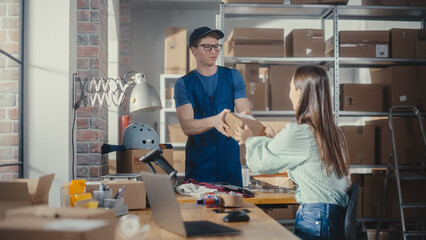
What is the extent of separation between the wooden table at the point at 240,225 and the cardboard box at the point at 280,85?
2.37 metres

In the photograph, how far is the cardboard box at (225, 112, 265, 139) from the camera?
224 cm

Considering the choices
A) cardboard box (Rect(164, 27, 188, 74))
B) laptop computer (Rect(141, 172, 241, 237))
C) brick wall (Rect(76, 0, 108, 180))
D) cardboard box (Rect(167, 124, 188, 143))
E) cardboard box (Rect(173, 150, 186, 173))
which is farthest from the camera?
cardboard box (Rect(164, 27, 188, 74))

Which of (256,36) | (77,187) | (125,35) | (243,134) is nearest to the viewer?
(77,187)

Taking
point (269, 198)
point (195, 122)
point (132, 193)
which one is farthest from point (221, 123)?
point (132, 193)

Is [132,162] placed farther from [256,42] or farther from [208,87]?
[256,42]

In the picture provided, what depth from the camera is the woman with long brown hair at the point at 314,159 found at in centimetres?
176

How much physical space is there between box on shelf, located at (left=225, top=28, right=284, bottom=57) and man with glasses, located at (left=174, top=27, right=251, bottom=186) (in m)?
1.36

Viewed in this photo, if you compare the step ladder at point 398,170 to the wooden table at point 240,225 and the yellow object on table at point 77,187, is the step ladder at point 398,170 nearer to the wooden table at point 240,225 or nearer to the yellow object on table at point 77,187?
the wooden table at point 240,225

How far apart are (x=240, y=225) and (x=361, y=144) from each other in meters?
3.02

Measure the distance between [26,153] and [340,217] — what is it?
1716 mm

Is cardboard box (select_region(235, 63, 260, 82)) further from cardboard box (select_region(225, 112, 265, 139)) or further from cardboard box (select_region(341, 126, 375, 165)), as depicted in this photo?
cardboard box (select_region(225, 112, 265, 139))

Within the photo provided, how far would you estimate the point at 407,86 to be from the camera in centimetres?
428

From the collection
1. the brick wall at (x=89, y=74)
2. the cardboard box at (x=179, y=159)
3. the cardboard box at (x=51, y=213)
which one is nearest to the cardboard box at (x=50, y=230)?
the cardboard box at (x=51, y=213)

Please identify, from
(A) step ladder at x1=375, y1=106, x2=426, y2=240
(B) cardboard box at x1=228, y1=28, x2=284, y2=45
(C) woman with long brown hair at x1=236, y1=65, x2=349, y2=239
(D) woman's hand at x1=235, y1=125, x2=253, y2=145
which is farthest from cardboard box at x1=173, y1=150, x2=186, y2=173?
(C) woman with long brown hair at x1=236, y1=65, x2=349, y2=239
